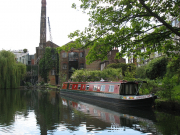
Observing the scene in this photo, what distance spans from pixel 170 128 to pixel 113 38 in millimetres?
4555

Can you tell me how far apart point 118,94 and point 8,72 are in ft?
92.0

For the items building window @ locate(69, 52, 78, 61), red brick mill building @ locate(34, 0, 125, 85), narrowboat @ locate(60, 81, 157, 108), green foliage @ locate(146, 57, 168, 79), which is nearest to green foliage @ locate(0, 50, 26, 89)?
red brick mill building @ locate(34, 0, 125, 85)

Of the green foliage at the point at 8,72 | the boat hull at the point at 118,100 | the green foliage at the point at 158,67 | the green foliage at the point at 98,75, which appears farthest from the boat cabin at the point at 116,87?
the green foliage at the point at 8,72

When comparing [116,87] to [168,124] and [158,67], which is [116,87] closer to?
[168,124]

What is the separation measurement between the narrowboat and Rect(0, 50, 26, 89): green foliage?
19860mm

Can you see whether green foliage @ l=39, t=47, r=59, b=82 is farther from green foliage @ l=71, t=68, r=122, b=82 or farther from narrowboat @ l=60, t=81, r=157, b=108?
narrowboat @ l=60, t=81, r=157, b=108

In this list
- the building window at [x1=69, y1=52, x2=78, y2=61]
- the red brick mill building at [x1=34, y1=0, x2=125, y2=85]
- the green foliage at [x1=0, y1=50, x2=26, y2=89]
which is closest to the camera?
the green foliage at [x1=0, y1=50, x2=26, y2=89]

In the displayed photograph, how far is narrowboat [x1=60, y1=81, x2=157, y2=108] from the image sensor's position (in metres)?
14.5

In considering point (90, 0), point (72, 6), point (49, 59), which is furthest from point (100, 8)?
point (49, 59)

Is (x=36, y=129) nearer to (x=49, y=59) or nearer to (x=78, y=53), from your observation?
(x=78, y=53)

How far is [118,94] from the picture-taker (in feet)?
53.7

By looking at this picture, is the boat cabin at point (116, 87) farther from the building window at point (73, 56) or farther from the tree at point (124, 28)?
the building window at point (73, 56)

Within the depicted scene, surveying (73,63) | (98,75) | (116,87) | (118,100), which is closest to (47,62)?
(73,63)

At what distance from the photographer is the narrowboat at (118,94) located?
1453 centimetres
